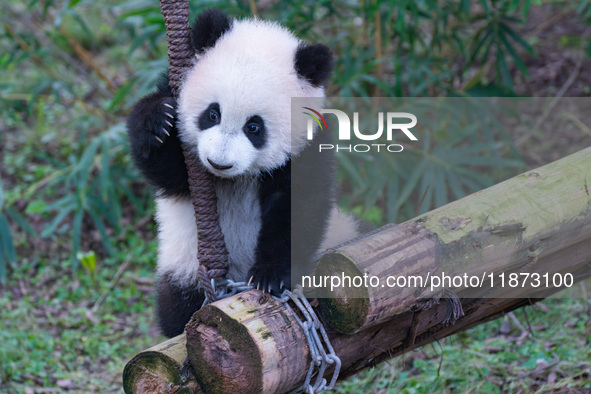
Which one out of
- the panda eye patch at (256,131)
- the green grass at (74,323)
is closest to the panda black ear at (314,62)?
the panda eye patch at (256,131)

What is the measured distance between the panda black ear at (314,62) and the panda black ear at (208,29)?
0.30m

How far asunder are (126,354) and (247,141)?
1955 mm

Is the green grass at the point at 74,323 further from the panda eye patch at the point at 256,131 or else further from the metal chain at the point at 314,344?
the panda eye patch at the point at 256,131

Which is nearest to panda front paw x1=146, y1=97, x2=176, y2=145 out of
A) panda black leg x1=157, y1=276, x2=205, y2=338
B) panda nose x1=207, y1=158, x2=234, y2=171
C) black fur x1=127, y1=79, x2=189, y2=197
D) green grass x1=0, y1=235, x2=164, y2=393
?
black fur x1=127, y1=79, x2=189, y2=197

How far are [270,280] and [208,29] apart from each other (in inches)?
36.4

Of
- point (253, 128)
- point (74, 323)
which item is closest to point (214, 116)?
point (253, 128)

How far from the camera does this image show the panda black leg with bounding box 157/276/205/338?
A: 253 cm

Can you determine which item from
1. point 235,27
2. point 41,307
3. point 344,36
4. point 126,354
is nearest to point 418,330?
point 235,27

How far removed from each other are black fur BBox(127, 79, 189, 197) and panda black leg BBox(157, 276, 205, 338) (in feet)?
1.34

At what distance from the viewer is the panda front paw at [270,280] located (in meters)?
2.04

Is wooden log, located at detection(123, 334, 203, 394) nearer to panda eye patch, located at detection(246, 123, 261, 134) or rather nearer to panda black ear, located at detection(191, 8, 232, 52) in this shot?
panda eye patch, located at detection(246, 123, 261, 134)

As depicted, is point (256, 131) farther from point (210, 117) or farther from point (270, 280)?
point (270, 280)

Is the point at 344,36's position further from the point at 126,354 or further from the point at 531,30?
the point at 126,354

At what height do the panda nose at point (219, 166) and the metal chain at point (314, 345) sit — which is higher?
the panda nose at point (219, 166)
